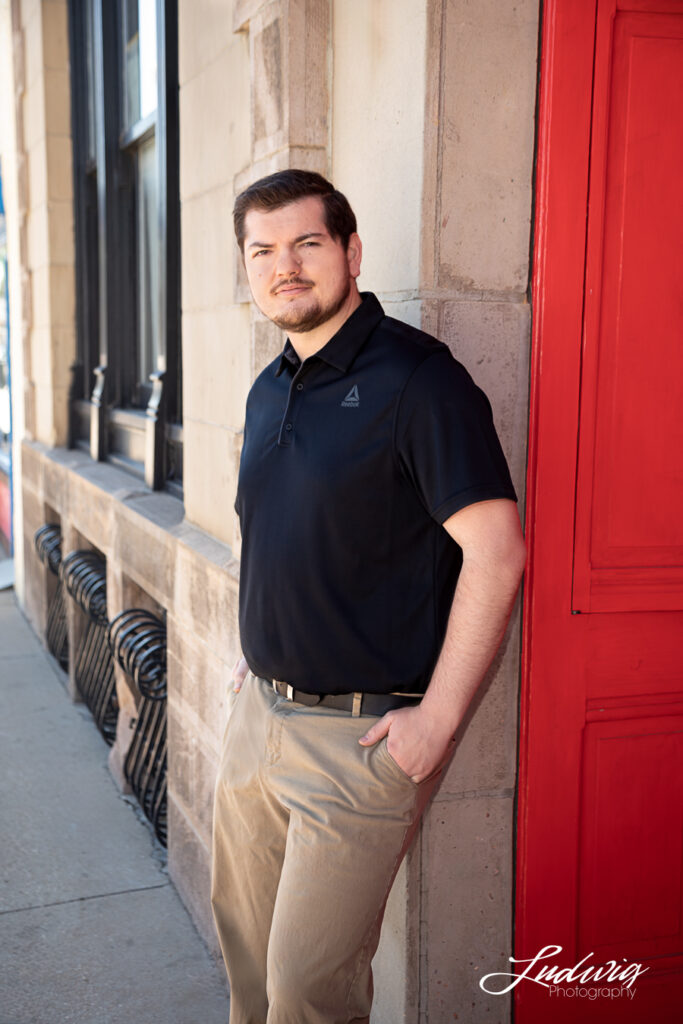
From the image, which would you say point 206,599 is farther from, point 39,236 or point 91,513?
point 39,236

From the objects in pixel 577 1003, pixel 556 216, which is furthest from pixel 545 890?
pixel 556 216

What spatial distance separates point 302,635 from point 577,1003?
132 cm

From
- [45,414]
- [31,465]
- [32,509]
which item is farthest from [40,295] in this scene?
[32,509]

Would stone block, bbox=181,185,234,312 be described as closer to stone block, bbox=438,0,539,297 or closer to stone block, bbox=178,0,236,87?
stone block, bbox=178,0,236,87

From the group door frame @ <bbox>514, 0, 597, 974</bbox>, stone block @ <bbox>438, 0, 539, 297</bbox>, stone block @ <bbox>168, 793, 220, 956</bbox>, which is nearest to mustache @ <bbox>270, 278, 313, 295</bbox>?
stone block @ <bbox>438, 0, 539, 297</bbox>

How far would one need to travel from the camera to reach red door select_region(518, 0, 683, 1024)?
241cm

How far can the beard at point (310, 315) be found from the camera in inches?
87.3

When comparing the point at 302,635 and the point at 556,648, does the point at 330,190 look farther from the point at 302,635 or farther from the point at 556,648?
the point at 556,648

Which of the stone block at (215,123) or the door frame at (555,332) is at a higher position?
the stone block at (215,123)

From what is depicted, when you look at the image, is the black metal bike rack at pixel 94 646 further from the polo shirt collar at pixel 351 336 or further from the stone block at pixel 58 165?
the polo shirt collar at pixel 351 336

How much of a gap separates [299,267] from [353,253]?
0.16 metres

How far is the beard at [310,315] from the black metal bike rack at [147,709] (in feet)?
9.01

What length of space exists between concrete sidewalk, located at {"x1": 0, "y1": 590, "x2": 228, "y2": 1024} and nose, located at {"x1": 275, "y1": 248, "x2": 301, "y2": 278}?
2451 millimetres

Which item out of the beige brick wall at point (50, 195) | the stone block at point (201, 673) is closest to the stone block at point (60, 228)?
the beige brick wall at point (50, 195)
